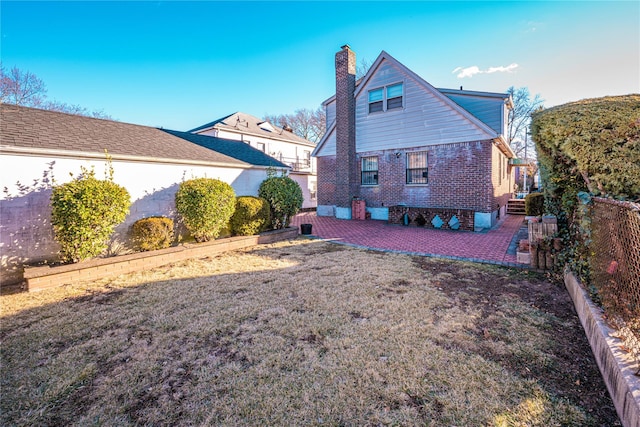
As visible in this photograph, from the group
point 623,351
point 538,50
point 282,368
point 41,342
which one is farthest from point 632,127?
point 538,50

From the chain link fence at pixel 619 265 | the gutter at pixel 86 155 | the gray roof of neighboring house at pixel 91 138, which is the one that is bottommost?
the chain link fence at pixel 619 265

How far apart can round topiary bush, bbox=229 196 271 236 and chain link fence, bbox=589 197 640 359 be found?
7753mm

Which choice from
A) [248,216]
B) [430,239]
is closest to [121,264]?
[248,216]

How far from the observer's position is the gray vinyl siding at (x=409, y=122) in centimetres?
1120

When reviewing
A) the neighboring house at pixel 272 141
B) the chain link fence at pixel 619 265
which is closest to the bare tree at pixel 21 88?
the neighboring house at pixel 272 141

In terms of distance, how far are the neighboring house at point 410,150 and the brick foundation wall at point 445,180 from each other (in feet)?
0.12

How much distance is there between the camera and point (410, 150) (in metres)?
12.5

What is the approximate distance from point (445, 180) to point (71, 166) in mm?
12507

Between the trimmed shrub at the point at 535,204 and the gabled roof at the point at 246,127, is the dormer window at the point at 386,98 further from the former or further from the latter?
the gabled roof at the point at 246,127

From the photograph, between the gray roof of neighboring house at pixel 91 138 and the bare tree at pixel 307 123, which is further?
the bare tree at pixel 307 123

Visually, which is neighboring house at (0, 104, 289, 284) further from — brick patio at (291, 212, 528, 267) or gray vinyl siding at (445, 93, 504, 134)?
gray vinyl siding at (445, 93, 504, 134)

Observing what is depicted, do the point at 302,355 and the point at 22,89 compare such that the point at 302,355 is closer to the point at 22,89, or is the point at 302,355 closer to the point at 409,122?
the point at 409,122

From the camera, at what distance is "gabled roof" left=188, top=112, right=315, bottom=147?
2173cm

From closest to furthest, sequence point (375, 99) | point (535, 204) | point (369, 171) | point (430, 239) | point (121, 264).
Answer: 1. point (121, 264)
2. point (430, 239)
3. point (535, 204)
4. point (375, 99)
5. point (369, 171)
